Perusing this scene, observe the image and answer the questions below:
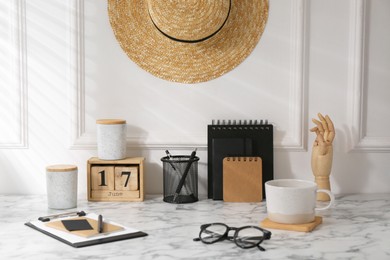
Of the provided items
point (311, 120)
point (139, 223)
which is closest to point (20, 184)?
point (139, 223)

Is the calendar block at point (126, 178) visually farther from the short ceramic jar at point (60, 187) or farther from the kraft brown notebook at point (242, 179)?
the kraft brown notebook at point (242, 179)

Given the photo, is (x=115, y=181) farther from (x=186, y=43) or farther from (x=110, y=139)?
(x=186, y=43)

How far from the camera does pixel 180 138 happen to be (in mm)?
2137

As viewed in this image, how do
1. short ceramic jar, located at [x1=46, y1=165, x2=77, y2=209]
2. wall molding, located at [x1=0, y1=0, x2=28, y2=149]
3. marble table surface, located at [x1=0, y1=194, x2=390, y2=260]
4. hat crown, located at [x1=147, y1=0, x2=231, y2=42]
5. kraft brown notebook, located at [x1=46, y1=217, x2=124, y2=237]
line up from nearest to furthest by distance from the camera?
1. marble table surface, located at [x1=0, y1=194, x2=390, y2=260]
2. kraft brown notebook, located at [x1=46, y1=217, x2=124, y2=237]
3. short ceramic jar, located at [x1=46, y1=165, x2=77, y2=209]
4. hat crown, located at [x1=147, y1=0, x2=231, y2=42]
5. wall molding, located at [x1=0, y1=0, x2=28, y2=149]

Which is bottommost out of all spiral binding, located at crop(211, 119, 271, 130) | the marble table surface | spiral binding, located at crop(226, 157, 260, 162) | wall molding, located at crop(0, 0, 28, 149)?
the marble table surface

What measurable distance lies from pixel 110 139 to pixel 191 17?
46 centimetres

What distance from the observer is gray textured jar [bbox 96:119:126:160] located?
2.03 metres

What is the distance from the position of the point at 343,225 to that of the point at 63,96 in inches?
40.3

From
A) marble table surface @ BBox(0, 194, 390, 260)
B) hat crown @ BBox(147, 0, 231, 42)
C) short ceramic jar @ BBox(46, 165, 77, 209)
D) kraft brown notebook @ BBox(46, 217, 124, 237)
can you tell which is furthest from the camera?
hat crown @ BBox(147, 0, 231, 42)

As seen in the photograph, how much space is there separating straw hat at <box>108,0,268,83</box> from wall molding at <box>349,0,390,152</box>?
0.98 ft

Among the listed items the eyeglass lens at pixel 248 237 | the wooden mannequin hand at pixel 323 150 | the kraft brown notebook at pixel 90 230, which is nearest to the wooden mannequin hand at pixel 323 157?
the wooden mannequin hand at pixel 323 150

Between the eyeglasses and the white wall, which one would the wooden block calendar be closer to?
the white wall

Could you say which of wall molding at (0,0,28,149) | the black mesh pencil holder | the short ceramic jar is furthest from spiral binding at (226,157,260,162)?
wall molding at (0,0,28,149)

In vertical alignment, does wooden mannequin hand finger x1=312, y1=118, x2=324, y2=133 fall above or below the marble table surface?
above
